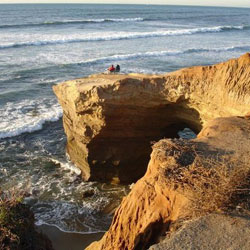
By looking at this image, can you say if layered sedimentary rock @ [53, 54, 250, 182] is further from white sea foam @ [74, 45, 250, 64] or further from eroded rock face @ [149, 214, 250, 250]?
white sea foam @ [74, 45, 250, 64]

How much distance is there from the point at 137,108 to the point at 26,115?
8.22m

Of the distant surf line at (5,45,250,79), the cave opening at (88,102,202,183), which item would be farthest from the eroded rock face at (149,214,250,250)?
the distant surf line at (5,45,250,79)

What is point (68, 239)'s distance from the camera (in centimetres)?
890

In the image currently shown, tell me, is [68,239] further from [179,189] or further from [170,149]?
[179,189]

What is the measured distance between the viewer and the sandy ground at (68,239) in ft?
28.3

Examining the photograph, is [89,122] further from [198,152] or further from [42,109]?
[42,109]

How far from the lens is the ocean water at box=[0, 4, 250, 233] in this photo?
10.5m

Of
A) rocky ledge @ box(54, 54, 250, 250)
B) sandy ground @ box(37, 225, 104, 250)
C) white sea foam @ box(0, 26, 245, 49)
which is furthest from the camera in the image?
white sea foam @ box(0, 26, 245, 49)

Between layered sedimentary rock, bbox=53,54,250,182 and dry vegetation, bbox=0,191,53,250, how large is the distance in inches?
185

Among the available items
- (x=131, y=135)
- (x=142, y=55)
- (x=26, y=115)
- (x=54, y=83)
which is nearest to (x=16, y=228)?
(x=131, y=135)

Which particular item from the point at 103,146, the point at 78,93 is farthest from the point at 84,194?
the point at 78,93

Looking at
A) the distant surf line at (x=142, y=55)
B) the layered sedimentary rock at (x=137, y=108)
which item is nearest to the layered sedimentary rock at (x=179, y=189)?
the layered sedimentary rock at (x=137, y=108)

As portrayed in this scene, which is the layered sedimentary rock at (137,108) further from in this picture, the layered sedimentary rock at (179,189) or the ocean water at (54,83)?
the layered sedimentary rock at (179,189)

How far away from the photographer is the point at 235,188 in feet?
15.7
